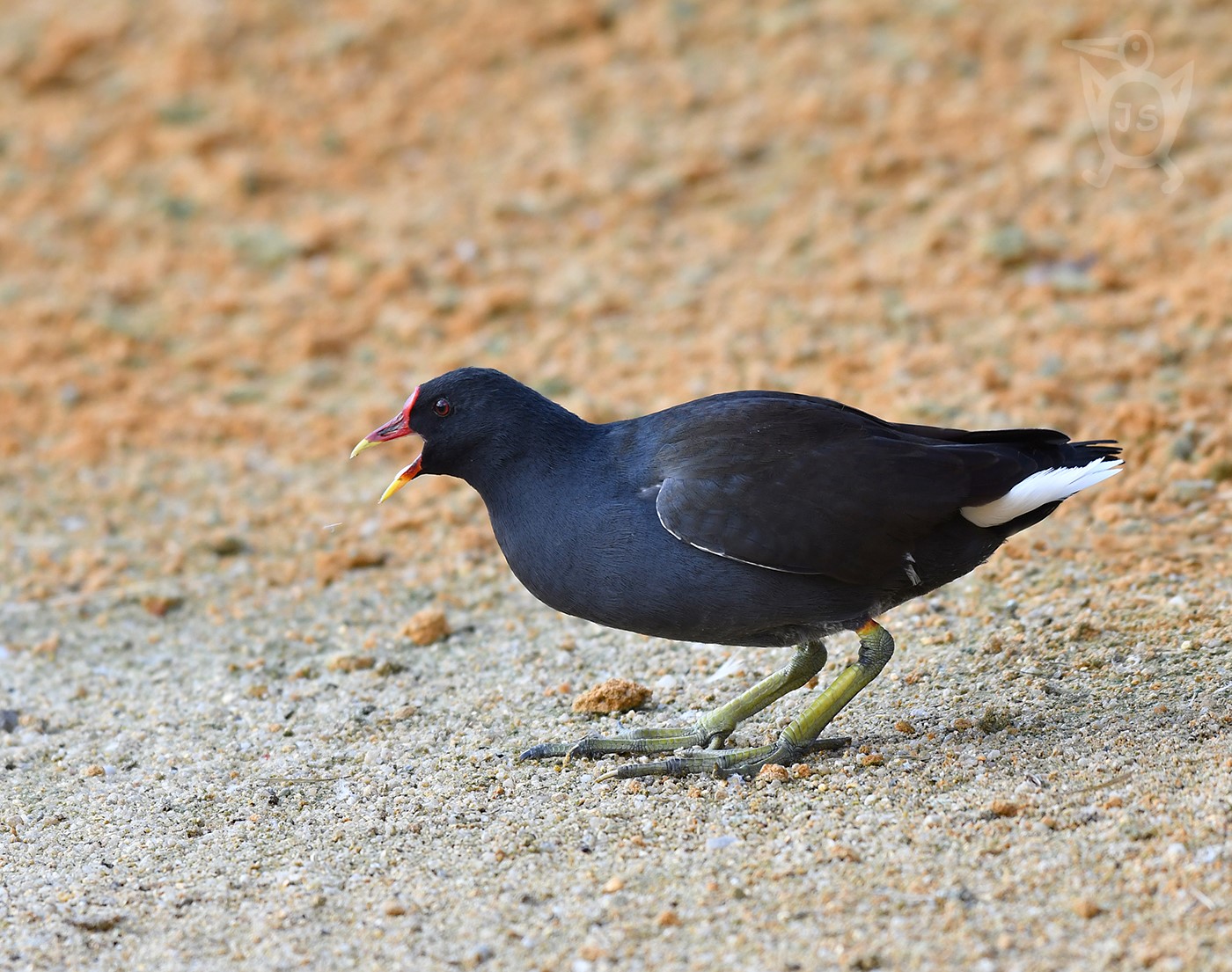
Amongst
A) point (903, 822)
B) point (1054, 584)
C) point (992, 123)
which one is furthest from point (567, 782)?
point (992, 123)

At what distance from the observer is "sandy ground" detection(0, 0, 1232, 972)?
3.82m

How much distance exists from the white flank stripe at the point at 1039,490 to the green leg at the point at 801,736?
1.62 feet

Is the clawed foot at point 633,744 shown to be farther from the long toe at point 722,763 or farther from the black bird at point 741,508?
the long toe at point 722,763

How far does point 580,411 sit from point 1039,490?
3.58 m

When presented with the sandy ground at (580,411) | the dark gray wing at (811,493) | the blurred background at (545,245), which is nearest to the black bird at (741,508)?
the dark gray wing at (811,493)

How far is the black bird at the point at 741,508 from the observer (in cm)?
433

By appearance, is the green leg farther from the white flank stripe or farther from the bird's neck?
the bird's neck

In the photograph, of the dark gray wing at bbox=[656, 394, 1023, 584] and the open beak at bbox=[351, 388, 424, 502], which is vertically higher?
the open beak at bbox=[351, 388, 424, 502]

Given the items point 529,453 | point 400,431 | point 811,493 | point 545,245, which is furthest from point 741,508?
point 545,245

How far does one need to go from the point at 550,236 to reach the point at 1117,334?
3.73 m

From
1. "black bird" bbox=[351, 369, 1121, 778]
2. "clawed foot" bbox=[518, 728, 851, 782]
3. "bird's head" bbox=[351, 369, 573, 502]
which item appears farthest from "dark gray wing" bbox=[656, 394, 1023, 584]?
"clawed foot" bbox=[518, 728, 851, 782]

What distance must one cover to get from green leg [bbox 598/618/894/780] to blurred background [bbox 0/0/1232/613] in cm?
164

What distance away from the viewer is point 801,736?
14.8 ft

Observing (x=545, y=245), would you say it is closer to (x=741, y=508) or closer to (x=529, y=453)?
(x=529, y=453)
